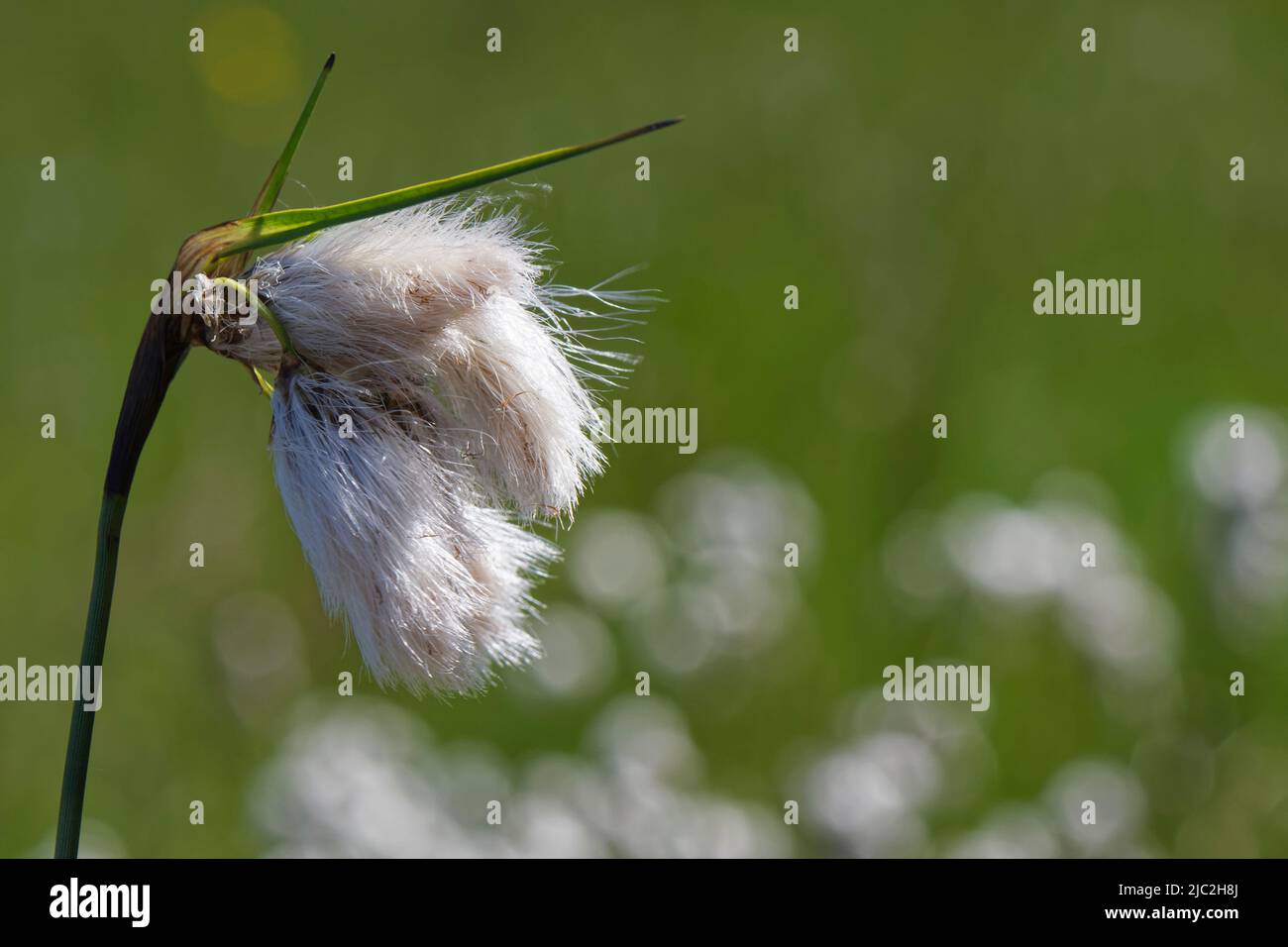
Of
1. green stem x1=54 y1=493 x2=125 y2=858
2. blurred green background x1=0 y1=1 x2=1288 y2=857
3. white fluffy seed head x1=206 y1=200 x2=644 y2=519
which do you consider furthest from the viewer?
blurred green background x1=0 y1=1 x2=1288 y2=857

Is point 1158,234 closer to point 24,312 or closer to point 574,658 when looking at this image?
point 574,658

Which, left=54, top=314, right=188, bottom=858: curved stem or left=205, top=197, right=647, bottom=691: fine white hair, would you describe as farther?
left=205, top=197, right=647, bottom=691: fine white hair

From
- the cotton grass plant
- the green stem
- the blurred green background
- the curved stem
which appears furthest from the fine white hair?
the blurred green background

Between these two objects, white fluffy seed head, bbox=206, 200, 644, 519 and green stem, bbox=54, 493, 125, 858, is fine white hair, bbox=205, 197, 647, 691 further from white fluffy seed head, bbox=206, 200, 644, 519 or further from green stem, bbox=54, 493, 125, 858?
green stem, bbox=54, 493, 125, 858

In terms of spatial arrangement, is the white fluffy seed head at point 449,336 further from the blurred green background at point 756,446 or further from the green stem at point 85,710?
the blurred green background at point 756,446

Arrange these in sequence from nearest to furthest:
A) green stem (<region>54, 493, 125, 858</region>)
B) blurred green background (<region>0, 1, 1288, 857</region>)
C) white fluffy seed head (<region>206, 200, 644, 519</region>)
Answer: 1. green stem (<region>54, 493, 125, 858</region>)
2. white fluffy seed head (<region>206, 200, 644, 519</region>)
3. blurred green background (<region>0, 1, 1288, 857</region>)

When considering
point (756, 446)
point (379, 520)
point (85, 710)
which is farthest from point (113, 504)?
point (756, 446)

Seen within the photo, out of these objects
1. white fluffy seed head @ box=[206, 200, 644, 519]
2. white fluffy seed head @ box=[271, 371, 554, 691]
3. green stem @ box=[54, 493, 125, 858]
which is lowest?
green stem @ box=[54, 493, 125, 858]
